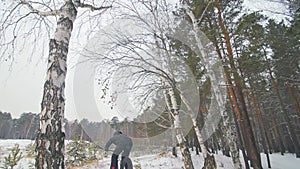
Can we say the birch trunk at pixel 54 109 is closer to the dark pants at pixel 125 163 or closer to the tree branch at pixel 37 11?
the tree branch at pixel 37 11

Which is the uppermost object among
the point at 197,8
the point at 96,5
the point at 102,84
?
the point at 197,8

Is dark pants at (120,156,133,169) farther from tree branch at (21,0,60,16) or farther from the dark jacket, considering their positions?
tree branch at (21,0,60,16)

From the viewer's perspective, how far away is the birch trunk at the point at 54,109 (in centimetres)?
207

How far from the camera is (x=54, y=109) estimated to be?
2.27 metres

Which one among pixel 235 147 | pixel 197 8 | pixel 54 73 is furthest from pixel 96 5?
pixel 197 8

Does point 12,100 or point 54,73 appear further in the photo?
point 12,100

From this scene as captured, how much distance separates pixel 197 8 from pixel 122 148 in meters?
6.39

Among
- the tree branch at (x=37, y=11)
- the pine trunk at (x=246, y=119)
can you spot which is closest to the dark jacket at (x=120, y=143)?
the tree branch at (x=37, y=11)

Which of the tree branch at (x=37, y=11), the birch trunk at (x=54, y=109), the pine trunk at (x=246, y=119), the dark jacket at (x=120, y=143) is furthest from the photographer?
the pine trunk at (x=246, y=119)

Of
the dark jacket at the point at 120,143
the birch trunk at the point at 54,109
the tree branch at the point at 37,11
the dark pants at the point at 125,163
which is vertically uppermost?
the tree branch at the point at 37,11

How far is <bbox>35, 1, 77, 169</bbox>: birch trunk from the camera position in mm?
2072

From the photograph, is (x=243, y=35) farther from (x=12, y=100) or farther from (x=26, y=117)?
(x=26, y=117)

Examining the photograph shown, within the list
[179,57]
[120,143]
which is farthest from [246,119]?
[120,143]

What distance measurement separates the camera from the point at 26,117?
43.5 m
